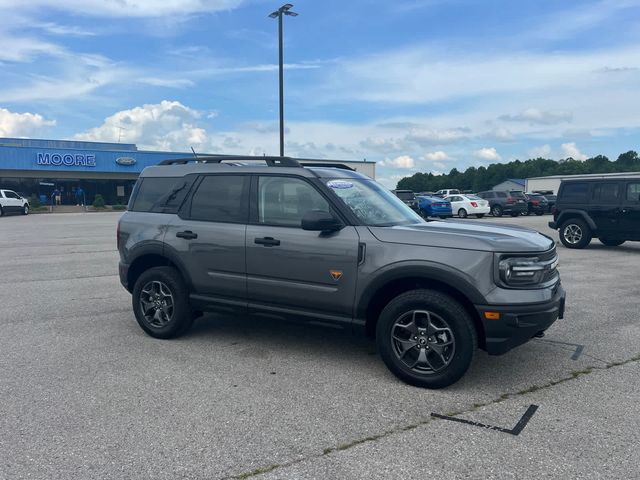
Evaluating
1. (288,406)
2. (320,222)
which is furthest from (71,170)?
(288,406)

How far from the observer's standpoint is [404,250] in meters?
4.33

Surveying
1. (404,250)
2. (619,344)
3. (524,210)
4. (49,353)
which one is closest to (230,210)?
(404,250)

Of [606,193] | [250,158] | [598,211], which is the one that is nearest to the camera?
[250,158]

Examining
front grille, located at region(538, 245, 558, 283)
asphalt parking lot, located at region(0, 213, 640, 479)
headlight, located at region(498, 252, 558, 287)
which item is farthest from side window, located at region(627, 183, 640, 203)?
headlight, located at region(498, 252, 558, 287)

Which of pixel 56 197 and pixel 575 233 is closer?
pixel 575 233

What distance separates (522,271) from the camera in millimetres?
4133

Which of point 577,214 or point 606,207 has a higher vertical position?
point 606,207

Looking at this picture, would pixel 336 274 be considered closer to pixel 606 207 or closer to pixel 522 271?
pixel 522 271

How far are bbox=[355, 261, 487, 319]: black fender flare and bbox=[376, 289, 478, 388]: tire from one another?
0.44ft

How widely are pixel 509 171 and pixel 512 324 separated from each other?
122 metres

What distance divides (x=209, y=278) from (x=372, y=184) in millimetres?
1951

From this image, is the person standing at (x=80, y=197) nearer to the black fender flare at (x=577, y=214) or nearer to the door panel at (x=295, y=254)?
the black fender flare at (x=577, y=214)

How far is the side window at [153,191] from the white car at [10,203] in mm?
33060

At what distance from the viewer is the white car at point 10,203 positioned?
111 feet
